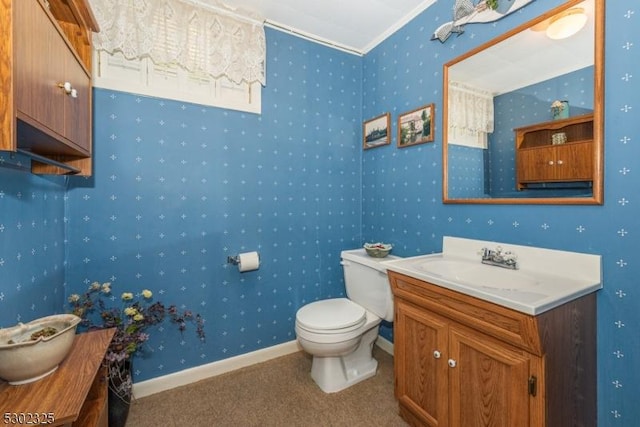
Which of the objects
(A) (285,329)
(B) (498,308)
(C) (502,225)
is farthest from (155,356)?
(C) (502,225)

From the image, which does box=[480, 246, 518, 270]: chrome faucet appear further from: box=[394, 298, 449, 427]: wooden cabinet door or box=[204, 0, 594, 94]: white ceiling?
box=[204, 0, 594, 94]: white ceiling

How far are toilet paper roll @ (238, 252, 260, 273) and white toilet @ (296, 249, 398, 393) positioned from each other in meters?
0.44

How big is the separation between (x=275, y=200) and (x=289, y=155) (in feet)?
1.22

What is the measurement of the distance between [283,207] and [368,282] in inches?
33.3

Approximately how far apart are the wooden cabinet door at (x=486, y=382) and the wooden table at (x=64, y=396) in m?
1.36

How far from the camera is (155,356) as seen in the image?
1814 mm

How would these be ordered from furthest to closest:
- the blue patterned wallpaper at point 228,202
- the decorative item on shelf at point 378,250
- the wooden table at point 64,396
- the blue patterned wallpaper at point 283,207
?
the decorative item on shelf at point 378,250, the blue patterned wallpaper at point 228,202, the blue patterned wallpaper at point 283,207, the wooden table at point 64,396

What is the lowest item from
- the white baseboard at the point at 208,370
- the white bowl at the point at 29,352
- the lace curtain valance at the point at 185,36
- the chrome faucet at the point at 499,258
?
the white baseboard at the point at 208,370

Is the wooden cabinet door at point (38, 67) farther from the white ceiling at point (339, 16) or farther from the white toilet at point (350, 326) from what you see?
the white toilet at point (350, 326)

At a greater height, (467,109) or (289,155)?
(467,109)

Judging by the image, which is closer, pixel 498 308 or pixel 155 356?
pixel 498 308

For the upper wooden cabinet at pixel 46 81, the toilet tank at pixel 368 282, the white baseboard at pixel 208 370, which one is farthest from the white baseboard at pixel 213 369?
the upper wooden cabinet at pixel 46 81

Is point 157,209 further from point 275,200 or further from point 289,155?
point 289,155

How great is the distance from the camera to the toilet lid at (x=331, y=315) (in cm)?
172
